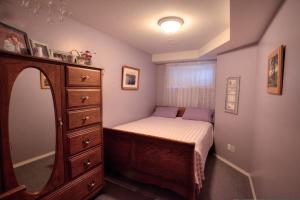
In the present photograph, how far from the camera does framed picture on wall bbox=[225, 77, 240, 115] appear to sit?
2498 mm

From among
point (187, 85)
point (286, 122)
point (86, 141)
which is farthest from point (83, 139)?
point (187, 85)

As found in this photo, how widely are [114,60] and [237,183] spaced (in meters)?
2.71

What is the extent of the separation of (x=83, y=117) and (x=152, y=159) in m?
1.01

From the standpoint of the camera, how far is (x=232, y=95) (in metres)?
2.59

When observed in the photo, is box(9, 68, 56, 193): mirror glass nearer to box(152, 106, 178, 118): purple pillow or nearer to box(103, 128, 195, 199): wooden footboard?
box(103, 128, 195, 199): wooden footboard

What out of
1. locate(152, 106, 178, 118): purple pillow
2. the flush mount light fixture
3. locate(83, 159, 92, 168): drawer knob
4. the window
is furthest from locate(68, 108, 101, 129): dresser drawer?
the window

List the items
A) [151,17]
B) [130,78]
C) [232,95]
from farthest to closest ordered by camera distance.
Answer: [130,78] → [232,95] → [151,17]

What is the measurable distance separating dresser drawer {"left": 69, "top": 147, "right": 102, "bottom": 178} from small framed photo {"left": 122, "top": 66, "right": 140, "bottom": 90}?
1381mm

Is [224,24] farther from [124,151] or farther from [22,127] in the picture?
[22,127]

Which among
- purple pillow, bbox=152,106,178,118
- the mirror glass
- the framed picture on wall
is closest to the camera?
the mirror glass

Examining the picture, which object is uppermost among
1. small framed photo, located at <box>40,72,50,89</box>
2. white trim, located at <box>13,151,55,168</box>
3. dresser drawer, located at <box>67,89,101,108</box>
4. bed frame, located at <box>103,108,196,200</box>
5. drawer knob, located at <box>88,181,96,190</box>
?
small framed photo, located at <box>40,72,50,89</box>

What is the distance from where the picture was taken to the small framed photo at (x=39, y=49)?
1409 millimetres

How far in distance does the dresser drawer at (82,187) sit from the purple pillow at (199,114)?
2220mm

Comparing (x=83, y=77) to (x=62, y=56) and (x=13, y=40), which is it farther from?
(x=13, y=40)
